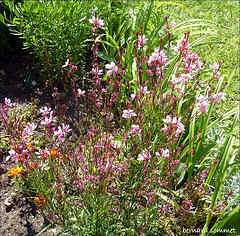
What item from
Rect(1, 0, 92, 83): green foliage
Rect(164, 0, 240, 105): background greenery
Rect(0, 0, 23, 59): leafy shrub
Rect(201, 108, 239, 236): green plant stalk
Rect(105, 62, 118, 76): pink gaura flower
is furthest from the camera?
Rect(164, 0, 240, 105): background greenery

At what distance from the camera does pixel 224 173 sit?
2094 mm

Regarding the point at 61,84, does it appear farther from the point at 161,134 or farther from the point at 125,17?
the point at 161,134

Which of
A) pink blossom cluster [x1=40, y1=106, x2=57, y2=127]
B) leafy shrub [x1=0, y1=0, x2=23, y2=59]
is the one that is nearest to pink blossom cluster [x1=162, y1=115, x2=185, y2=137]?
pink blossom cluster [x1=40, y1=106, x2=57, y2=127]

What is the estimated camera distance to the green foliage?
305 cm

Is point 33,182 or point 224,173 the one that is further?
point 224,173

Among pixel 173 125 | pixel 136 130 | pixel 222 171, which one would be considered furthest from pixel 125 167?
pixel 222 171

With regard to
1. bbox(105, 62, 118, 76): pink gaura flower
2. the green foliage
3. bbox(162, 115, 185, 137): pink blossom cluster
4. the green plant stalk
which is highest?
the green foliage

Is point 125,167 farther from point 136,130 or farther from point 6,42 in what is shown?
point 6,42

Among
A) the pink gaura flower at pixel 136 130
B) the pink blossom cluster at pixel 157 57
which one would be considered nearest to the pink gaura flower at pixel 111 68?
the pink blossom cluster at pixel 157 57

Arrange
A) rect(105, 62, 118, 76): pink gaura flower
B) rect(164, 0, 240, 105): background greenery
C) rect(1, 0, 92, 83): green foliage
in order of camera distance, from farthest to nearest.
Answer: rect(164, 0, 240, 105): background greenery
rect(1, 0, 92, 83): green foliage
rect(105, 62, 118, 76): pink gaura flower

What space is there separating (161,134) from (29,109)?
1637mm

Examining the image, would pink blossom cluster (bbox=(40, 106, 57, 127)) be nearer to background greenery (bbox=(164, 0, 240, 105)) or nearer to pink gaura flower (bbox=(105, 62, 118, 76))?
A: pink gaura flower (bbox=(105, 62, 118, 76))

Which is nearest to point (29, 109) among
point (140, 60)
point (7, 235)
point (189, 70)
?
point (7, 235)

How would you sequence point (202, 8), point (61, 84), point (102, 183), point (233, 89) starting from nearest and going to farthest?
point (102, 183) < point (61, 84) < point (233, 89) < point (202, 8)
